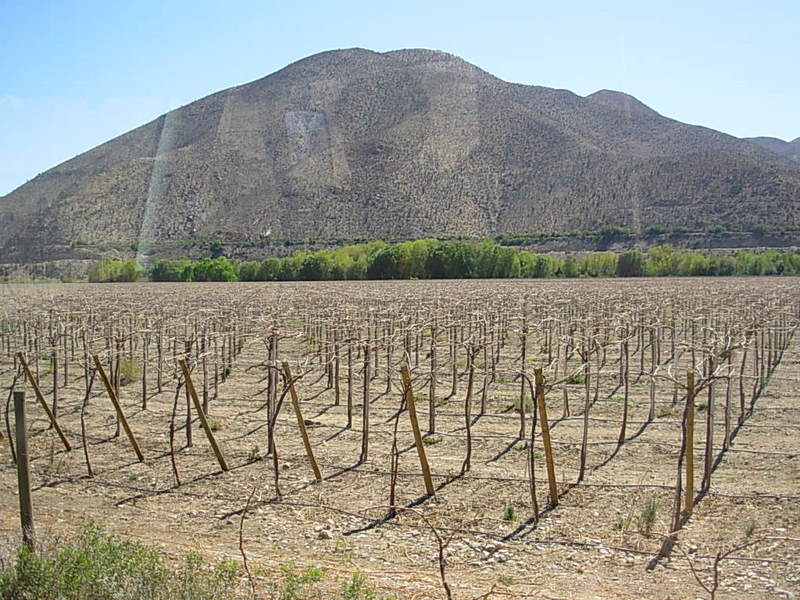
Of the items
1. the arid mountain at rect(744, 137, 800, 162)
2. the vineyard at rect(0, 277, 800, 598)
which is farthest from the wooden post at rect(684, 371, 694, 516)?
the arid mountain at rect(744, 137, 800, 162)

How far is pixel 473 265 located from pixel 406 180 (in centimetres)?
3368

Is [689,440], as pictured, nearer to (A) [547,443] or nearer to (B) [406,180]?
(A) [547,443]

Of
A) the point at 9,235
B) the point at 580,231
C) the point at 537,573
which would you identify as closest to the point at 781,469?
the point at 537,573

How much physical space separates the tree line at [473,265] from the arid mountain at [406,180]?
14725 mm

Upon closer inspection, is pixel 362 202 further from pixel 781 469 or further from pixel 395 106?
pixel 781 469

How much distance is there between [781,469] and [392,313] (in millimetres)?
11796

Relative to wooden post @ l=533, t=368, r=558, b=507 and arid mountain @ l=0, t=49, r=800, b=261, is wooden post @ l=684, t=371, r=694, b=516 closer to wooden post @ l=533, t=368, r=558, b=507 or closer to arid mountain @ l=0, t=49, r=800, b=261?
wooden post @ l=533, t=368, r=558, b=507

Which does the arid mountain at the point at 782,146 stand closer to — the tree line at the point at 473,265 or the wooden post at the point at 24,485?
the tree line at the point at 473,265

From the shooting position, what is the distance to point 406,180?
9244 centimetres

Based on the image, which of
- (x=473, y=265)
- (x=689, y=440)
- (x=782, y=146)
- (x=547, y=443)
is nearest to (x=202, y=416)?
(x=547, y=443)

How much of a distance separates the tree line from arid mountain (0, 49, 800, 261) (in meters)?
14.7

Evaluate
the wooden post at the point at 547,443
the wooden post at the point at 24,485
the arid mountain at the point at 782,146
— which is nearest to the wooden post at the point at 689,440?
the wooden post at the point at 547,443

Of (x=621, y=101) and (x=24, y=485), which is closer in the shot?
(x=24, y=485)

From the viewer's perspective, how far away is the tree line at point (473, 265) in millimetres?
61469
